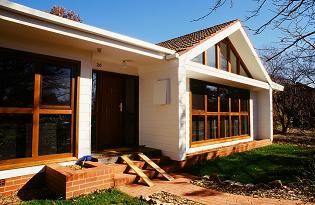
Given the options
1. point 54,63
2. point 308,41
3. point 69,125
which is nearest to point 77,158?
point 69,125

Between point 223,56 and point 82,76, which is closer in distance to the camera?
point 82,76

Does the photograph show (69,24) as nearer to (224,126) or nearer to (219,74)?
(219,74)

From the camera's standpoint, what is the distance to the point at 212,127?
→ 32.3 ft

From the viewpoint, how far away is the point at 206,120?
31.0 feet

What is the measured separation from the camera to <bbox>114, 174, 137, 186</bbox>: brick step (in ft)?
18.4

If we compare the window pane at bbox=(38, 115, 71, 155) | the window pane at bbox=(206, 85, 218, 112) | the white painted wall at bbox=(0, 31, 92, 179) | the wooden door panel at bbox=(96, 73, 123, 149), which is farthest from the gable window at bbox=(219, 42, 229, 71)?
the window pane at bbox=(38, 115, 71, 155)

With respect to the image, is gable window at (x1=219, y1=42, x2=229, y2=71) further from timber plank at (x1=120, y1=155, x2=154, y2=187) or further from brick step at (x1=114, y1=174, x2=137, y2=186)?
brick step at (x1=114, y1=174, x2=137, y2=186)

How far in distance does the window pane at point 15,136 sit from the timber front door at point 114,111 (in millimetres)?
2401

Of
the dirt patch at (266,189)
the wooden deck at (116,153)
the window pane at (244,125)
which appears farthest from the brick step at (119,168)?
the window pane at (244,125)

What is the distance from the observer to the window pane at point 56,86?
5801mm

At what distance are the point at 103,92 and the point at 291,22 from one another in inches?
218

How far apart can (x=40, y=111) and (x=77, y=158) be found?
57.3 inches

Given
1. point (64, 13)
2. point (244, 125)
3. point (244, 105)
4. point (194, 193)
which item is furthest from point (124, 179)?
point (64, 13)

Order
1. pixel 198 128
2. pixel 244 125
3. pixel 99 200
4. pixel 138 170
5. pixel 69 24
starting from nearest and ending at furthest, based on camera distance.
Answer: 1. pixel 99 200
2. pixel 69 24
3. pixel 138 170
4. pixel 198 128
5. pixel 244 125
